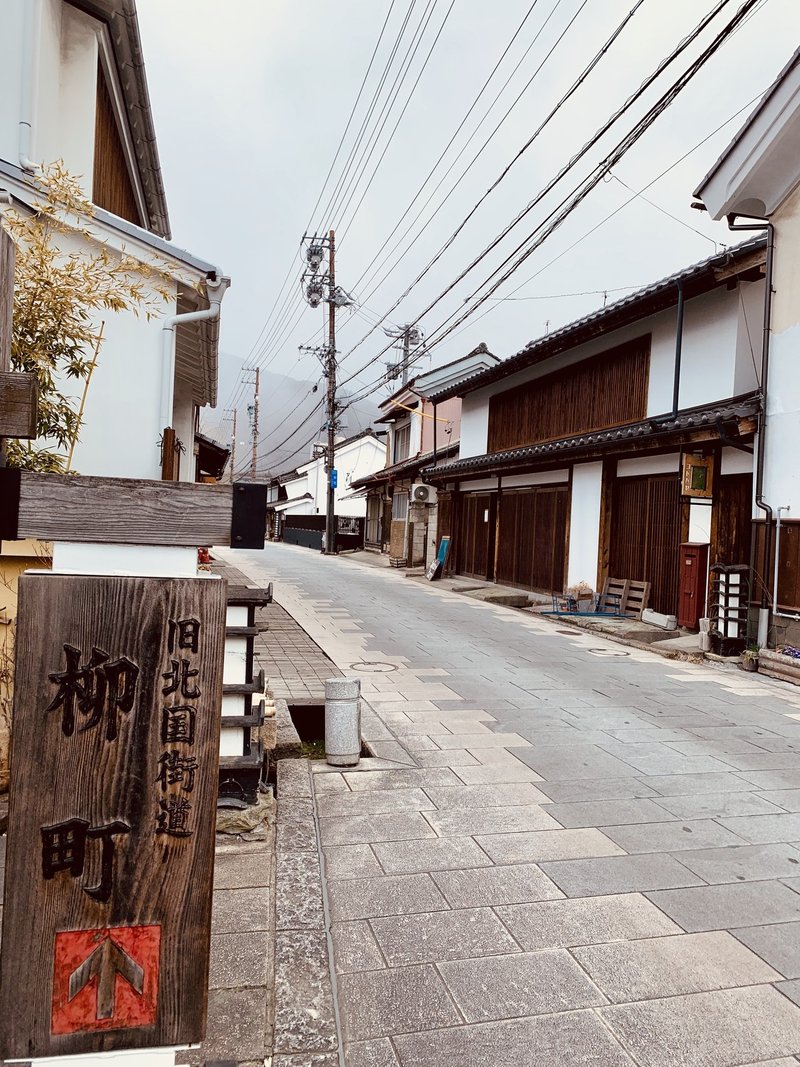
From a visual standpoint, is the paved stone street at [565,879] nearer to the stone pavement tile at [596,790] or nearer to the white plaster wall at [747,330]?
the stone pavement tile at [596,790]

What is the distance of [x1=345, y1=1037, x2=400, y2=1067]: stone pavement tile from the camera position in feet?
9.39

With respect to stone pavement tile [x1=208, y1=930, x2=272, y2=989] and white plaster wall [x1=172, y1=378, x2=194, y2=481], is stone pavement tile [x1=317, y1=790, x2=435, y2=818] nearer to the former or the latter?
stone pavement tile [x1=208, y1=930, x2=272, y2=989]

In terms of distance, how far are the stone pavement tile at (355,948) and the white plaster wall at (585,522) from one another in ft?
46.2

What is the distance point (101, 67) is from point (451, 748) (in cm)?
865

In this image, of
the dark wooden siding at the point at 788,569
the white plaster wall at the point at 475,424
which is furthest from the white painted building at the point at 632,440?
the dark wooden siding at the point at 788,569

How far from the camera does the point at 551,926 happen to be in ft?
12.7

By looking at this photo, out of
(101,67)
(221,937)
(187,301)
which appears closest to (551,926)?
(221,937)

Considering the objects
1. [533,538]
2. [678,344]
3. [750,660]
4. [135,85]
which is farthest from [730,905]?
[533,538]

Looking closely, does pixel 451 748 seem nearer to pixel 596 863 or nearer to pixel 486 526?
pixel 596 863

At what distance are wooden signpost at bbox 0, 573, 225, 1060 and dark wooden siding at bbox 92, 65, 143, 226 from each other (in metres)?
8.02

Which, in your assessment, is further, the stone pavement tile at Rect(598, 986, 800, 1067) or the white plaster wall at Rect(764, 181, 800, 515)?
the white plaster wall at Rect(764, 181, 800, 515)

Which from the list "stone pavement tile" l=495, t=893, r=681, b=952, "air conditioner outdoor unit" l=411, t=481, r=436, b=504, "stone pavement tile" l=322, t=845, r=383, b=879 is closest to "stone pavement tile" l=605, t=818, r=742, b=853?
"stone pavement tile" l=495, t=893, r=681, b=952

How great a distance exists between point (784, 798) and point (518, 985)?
12.0ft

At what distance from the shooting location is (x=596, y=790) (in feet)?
19.7
